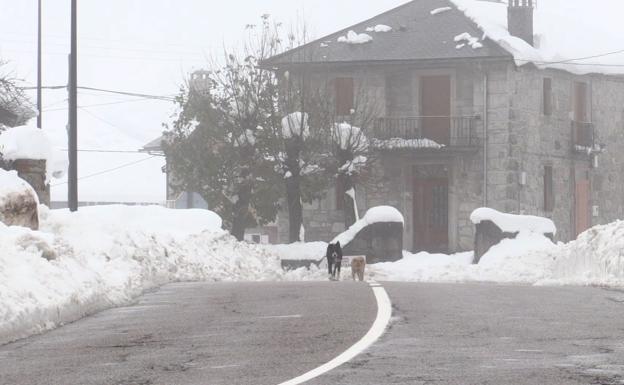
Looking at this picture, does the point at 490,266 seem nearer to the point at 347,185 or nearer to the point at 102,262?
the point at 347,185

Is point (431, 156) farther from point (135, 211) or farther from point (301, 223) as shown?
point (135, 211)

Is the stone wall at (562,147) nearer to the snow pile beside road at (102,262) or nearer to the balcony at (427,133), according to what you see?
the balcony at (427,133)

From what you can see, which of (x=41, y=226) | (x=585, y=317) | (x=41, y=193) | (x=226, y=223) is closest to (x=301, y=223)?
(x=226, y=223)

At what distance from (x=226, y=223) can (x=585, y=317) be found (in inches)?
1328

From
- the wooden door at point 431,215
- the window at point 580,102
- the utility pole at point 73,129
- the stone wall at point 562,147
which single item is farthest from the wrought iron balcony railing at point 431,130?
the utility pole at point 73,129

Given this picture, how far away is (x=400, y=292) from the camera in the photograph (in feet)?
54.3

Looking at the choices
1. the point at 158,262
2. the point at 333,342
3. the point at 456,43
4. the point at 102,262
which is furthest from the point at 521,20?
the point at 333,342

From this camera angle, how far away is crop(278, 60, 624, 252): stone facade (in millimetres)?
45375

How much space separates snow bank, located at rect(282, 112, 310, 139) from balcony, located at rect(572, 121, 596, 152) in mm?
11616

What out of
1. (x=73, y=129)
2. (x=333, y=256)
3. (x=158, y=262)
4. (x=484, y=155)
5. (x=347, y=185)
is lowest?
(x=333, y=256)

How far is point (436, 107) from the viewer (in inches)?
1825

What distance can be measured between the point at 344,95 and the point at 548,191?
8.26 metres

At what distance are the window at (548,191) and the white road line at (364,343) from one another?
3314 cm

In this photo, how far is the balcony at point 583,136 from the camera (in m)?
48.7
